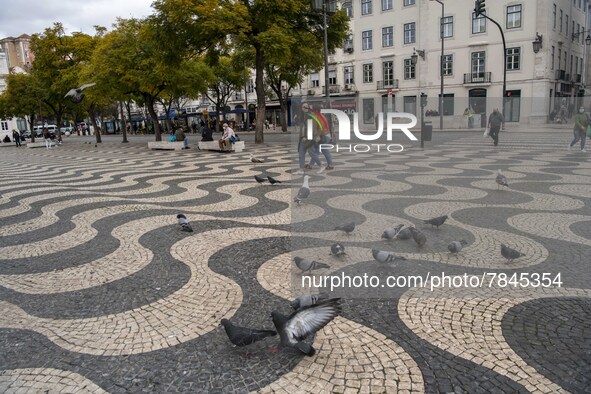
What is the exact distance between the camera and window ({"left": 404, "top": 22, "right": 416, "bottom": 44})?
1454 inches

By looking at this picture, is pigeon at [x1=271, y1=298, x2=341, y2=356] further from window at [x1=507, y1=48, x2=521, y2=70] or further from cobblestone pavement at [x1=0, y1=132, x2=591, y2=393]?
window at [x1=507, y1=48, x2=521, y2=70]

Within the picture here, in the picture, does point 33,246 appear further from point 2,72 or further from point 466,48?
point 2,72

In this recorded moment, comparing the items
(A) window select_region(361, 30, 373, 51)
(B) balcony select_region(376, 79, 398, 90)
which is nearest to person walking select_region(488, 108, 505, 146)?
(B) balcony select_region(376, 79, 398, 90)

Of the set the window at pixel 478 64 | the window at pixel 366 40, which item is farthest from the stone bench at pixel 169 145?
the window at pixel 478 64

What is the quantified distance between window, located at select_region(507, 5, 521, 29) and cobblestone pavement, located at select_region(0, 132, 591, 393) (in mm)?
29398

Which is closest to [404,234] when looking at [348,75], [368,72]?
[368,72]

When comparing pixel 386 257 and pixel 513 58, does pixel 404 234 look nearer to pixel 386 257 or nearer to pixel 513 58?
pixel 386 257

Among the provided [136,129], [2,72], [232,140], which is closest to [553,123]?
[232,140]

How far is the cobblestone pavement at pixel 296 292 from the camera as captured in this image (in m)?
2.80

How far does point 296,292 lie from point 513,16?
118 feet

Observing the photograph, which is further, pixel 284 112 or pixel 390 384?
pixel 284 112

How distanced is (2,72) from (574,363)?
7609cm

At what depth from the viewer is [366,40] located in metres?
40.4

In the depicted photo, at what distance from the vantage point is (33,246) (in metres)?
5.70
